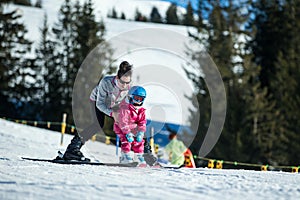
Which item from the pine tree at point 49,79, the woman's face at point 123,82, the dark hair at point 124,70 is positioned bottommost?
the woman's face at point 123,82

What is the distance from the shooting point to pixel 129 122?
5934mm

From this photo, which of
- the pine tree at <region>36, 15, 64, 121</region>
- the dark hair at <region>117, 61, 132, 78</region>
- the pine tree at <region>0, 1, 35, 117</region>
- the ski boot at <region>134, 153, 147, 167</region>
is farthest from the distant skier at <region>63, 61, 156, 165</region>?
the pine tree at <region>0, 1, 35, 117</region>

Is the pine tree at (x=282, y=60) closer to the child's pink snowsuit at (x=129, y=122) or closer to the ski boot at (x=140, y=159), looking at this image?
the ski boot at (x=140, y=159)

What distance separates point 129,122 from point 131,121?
0.03m

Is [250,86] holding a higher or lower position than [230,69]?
lower

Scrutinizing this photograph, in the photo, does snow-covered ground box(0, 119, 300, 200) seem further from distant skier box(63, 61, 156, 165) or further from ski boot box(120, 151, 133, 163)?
distant skier box(63, 61, 156, 165)

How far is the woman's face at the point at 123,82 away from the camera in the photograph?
5852mm

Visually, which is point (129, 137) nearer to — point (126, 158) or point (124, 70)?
point (126, 158)

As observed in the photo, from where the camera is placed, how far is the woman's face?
230 inches

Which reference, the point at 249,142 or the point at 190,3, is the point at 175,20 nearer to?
the point at 190,3

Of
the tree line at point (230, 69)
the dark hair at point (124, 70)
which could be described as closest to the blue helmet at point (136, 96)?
the dark hair at point (124, 70)

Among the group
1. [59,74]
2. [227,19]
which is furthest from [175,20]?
[227,19]

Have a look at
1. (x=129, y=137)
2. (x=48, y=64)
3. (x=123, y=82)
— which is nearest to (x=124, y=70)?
(x=123, y=82)

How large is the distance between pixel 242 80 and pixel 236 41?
2386 mm
